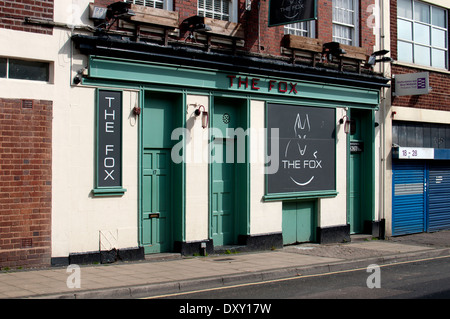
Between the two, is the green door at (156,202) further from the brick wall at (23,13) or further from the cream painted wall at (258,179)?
the brick wall at (23,13)

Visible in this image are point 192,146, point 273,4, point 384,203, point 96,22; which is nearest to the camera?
point 96,22

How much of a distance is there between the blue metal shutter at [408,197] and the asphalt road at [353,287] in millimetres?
5491

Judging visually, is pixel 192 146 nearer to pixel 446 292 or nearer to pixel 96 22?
pixel 96 22

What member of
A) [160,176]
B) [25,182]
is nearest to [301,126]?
[160,176]

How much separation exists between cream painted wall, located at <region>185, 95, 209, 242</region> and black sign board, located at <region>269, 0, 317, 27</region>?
103 inches

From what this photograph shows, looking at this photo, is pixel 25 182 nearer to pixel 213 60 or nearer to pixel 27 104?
pixel 27 104

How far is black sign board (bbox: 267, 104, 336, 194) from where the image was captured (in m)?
14.0

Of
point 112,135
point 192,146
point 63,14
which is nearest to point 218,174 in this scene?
point 192,146

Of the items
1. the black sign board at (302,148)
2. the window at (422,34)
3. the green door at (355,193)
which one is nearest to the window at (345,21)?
the window at (422,34)

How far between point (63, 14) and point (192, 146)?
3.82 metres

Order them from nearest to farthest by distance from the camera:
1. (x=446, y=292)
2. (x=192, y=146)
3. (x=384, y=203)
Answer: (x=446, y=292) → (x=192, y=146) → (x=384, y=203)

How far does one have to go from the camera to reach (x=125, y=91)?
11.5m

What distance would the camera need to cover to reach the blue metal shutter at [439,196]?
18016 millimetres

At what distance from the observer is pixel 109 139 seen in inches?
442
